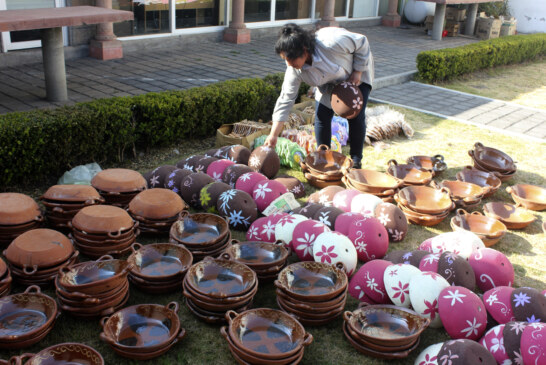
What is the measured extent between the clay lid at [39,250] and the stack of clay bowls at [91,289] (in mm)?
162

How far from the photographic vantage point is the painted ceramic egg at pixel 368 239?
3.84 meters

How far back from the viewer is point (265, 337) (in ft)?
9.71

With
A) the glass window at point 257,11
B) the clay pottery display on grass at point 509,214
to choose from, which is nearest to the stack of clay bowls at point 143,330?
the clay pottery display on grass at point 509,214

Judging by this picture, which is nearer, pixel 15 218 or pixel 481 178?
pixel 15 218

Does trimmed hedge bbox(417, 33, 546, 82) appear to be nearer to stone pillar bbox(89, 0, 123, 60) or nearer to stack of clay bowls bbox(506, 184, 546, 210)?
stack of clay bowls bbox(506, 184, 546, 210)

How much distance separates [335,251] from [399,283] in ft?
1.60

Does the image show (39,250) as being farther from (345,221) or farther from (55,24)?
(55,24)

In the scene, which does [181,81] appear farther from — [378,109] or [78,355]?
[78,355]

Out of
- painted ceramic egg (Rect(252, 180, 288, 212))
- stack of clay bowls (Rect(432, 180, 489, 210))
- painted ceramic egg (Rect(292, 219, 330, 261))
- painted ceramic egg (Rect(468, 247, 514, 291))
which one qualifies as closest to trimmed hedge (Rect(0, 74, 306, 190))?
painted ceramic egg (Rect(252, 180, 288, 212))

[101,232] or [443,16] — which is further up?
[443,16]

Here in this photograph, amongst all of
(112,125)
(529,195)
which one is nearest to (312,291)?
(112,125)

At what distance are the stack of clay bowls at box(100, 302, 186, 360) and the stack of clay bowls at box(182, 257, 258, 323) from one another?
147 millimetres

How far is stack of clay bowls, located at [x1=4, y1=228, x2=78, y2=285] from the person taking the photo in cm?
332

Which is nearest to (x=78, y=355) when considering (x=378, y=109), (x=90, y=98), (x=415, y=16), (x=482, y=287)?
(x=482, y=287)
